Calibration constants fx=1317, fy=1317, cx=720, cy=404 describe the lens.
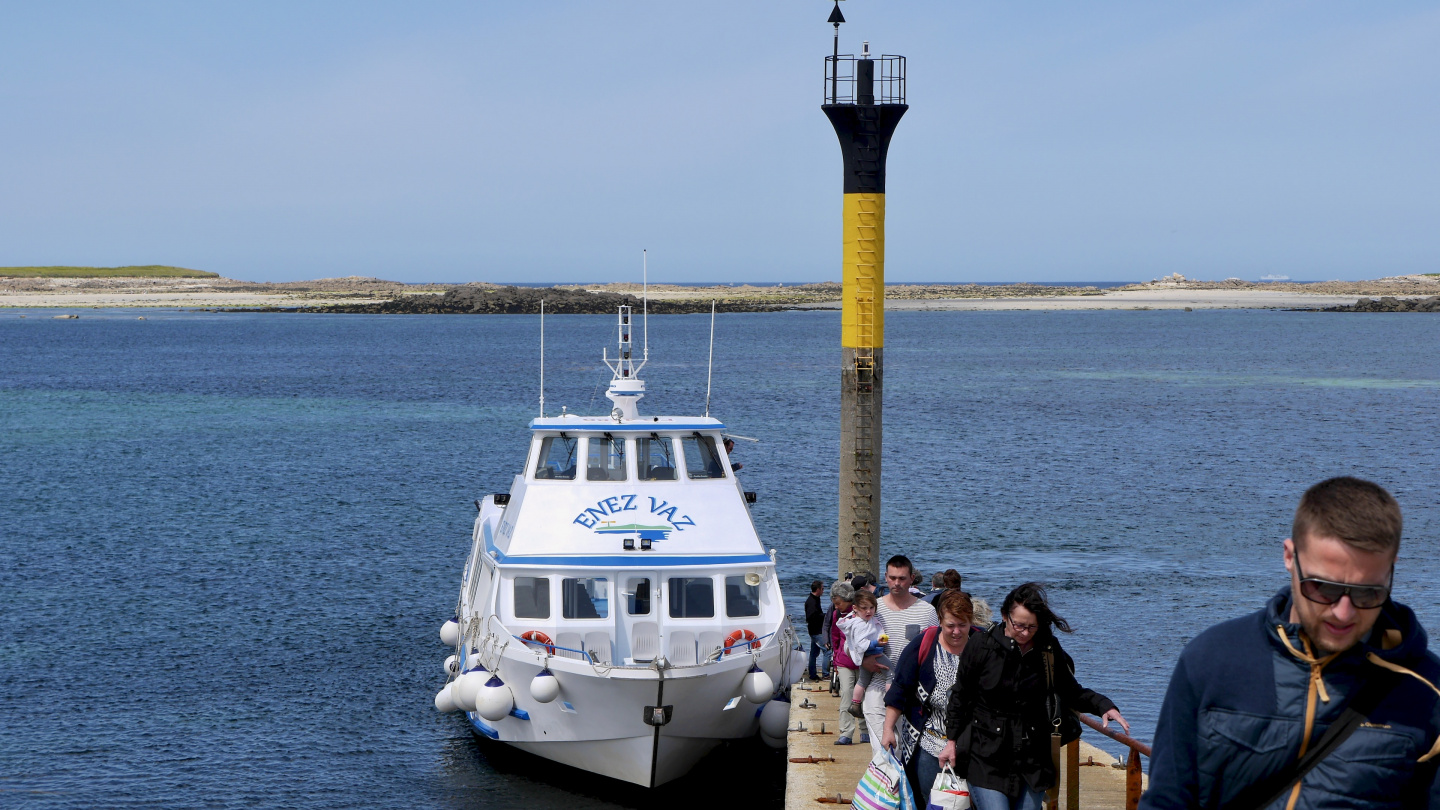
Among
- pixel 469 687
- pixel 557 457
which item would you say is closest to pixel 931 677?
pixel 469 687

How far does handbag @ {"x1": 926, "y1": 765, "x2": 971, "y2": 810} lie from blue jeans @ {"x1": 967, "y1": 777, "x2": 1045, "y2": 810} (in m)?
0.15

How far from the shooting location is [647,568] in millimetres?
15438

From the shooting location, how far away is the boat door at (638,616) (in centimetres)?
1533

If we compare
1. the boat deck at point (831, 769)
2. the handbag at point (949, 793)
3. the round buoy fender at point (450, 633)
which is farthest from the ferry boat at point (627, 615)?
the handbag at point (949, 793)

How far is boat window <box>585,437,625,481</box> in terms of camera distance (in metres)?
17.2

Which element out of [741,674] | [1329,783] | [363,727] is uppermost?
[1329,783]

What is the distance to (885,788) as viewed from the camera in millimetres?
→ 7578

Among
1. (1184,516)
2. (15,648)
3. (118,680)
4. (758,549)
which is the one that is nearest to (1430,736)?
(758,549)

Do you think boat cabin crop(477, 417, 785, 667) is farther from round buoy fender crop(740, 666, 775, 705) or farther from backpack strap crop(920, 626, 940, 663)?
backpack strap crop(920, 626, 940, 663)

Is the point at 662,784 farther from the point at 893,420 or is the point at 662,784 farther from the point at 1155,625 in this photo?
the point at 893,420

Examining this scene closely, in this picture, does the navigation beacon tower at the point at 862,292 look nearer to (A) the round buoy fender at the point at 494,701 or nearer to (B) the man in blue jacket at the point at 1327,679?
(A) the round buoy fender at the point at 494,701

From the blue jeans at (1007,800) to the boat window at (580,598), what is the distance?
884cm

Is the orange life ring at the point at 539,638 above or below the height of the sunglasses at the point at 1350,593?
below

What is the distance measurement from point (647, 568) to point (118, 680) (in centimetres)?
1099
